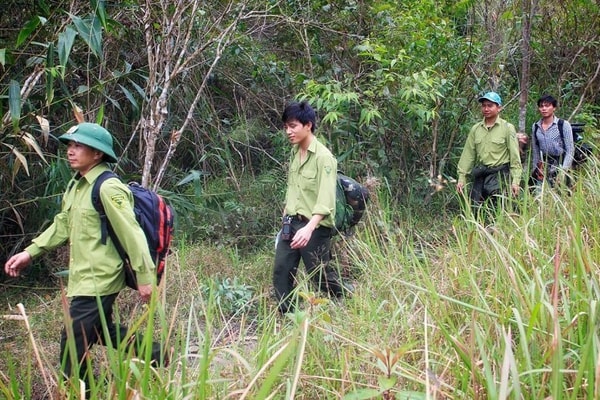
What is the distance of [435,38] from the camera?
7.10 metres

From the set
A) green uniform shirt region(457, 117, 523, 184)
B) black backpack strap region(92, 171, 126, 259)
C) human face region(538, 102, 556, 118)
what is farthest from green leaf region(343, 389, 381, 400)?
human face region(538, 102, 556, 118)

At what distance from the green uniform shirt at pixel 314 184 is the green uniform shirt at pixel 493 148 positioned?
1.89m

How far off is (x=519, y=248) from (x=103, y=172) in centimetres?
206

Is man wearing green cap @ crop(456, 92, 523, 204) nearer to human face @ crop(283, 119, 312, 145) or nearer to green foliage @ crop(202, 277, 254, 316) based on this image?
human face @ crop(283, 119, 312, 145)

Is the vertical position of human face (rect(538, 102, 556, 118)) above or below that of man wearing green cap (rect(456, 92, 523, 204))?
above

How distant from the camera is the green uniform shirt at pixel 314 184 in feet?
14.2

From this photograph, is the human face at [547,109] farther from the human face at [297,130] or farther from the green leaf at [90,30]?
the green leaf at [90,30]

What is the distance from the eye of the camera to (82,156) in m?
3.18

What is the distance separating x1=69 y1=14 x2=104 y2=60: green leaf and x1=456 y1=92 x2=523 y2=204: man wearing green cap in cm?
324

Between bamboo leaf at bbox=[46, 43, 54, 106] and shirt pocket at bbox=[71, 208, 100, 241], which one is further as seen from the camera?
bamboo leaf at bbox=[46, 43, 54, 106]

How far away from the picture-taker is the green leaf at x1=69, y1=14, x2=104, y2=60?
13.3 feet

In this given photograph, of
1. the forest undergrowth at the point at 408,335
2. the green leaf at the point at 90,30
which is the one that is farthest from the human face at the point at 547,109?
the green leaf at the point at 90,30

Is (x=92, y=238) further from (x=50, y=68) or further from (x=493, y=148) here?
(x=493, y=148)

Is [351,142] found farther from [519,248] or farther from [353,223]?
[519,248]
